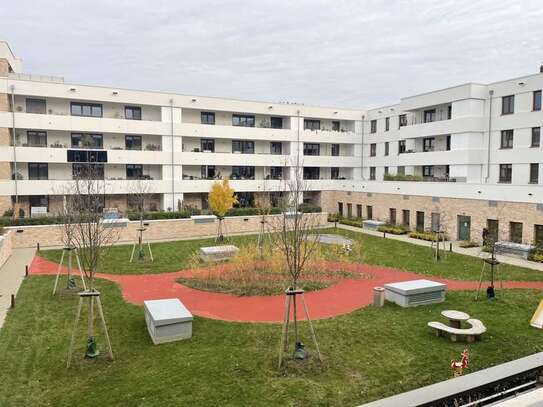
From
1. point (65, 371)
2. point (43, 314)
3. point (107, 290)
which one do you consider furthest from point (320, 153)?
point (65, 371)

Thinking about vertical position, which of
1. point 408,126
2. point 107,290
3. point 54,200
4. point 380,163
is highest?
point 408,126

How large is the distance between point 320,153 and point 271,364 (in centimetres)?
4300

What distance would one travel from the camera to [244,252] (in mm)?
22016

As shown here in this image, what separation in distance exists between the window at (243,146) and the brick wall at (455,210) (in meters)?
12.1

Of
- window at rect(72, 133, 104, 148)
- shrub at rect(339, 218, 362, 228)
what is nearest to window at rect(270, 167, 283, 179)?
shrub at rect(339, 218, 362, 228)

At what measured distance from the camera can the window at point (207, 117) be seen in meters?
45.7

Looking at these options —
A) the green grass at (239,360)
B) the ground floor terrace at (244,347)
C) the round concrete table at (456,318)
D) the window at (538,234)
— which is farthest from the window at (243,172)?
the round concrete table at (456,318)

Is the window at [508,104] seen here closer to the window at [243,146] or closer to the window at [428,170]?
the window at [428,170]

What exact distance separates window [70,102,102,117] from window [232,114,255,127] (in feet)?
46.3

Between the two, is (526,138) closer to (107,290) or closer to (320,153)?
(320,153)

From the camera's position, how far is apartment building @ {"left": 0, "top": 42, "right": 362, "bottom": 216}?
3662 centimetres

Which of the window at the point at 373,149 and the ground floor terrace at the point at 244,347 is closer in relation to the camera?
the ground floor terrace at the point at 244,347

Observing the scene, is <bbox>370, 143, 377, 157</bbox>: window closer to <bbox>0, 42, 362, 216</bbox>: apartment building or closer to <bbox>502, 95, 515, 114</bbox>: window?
<bbox>0, 42, 362, 216</bbox>: apartment building

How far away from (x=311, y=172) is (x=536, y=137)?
23.8 meters
